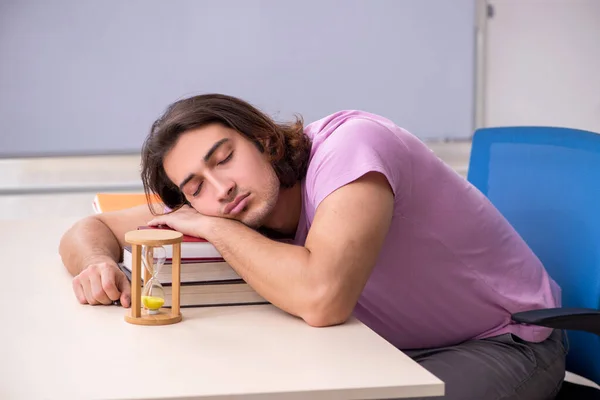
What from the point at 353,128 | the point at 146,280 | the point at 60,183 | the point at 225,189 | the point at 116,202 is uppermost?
the point at 353,128

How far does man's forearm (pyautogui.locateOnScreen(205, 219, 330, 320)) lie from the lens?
4.79 feet

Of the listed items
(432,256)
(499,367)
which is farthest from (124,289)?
(499,367)

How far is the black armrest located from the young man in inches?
5.9

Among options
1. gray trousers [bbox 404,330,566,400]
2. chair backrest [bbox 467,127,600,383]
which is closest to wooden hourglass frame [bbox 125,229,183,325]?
gray trousers [bbox 404,330,566,400]

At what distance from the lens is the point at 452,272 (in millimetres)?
1793

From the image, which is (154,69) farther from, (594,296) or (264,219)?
(594,296)

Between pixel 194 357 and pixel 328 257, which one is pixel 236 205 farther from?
pixel 194 357

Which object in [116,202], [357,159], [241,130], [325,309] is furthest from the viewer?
[116,202]

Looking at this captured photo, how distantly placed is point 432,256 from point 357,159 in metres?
0.32

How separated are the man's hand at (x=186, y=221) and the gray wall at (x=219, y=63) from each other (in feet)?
5.67

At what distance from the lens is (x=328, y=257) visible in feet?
4.81

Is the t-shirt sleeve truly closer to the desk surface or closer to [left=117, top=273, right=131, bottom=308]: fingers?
the desk surface

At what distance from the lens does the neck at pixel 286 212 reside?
72.6 inches

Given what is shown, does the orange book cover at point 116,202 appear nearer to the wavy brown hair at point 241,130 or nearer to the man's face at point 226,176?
the wavy brown hair at point 241,130
